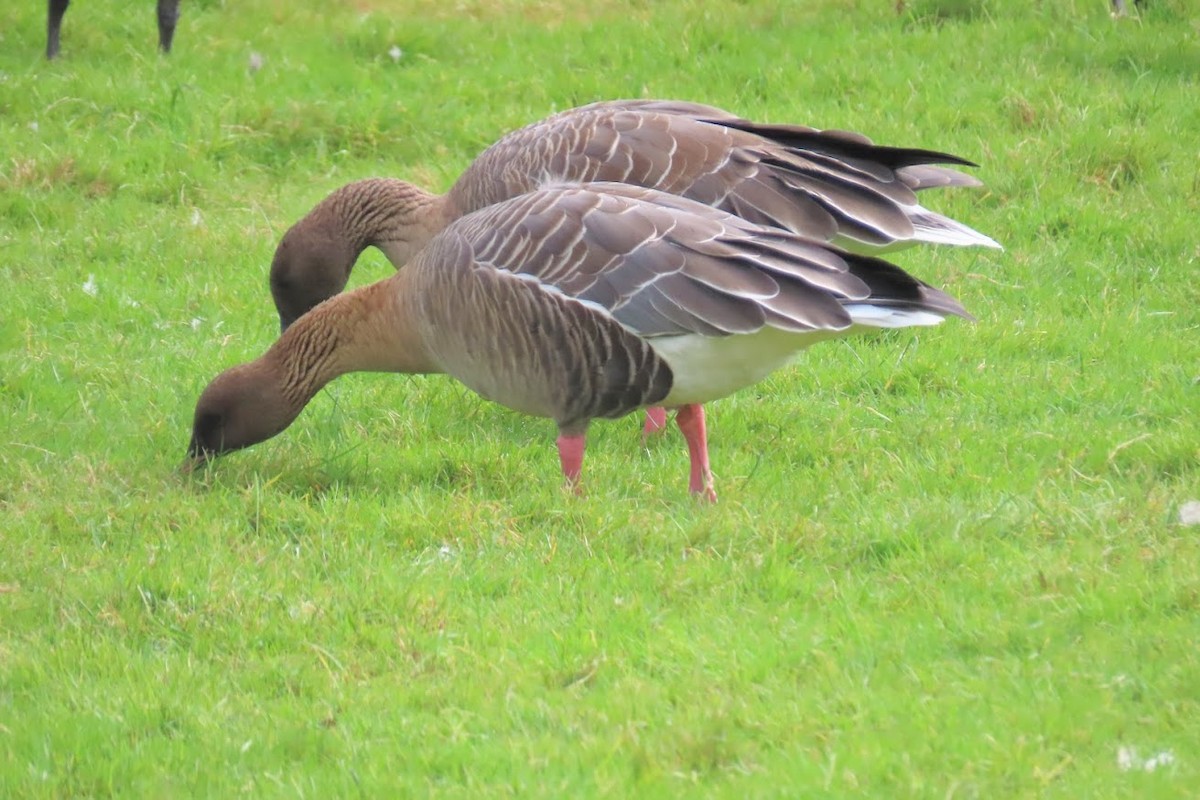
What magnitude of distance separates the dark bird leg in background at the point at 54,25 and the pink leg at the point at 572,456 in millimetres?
6937

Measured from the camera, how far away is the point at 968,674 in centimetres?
420

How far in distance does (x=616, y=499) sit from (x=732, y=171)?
150 centimetres

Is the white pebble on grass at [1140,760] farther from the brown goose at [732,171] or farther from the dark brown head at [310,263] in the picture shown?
the dark brown head at [310,263]

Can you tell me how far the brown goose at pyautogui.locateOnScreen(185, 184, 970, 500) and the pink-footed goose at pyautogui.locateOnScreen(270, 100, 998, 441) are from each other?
0.50 meters

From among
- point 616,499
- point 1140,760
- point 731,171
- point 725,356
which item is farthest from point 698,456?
point 1140,760

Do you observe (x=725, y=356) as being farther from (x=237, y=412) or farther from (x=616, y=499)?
(x=237, y=412)

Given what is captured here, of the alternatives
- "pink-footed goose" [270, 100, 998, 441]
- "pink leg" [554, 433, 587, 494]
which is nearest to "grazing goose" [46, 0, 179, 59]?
"pink-footed goose" [270, 100, 998, 441]

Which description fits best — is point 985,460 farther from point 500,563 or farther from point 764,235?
point 500,563

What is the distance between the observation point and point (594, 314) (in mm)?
5469

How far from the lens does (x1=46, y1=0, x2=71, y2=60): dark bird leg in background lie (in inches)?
431

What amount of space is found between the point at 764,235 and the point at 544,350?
891 mm

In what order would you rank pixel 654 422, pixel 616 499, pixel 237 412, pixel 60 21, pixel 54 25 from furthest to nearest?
pixel 60 21 < pixel 54 25 < pixel 654 422 < pixel 237 412 < pixel 616 499

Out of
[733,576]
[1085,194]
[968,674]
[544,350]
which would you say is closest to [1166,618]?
[968,674]

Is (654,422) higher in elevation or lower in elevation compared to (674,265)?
lower
